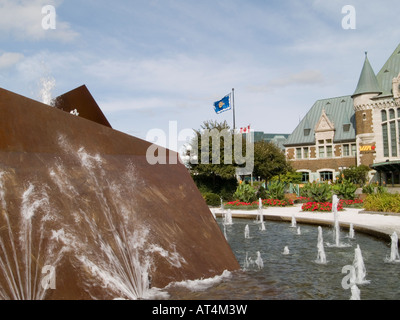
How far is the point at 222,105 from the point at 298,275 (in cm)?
2954

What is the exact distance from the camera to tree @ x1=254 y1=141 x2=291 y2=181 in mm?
36981

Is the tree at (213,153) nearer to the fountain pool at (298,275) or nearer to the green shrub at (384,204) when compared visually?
the green shrub at (384,204)

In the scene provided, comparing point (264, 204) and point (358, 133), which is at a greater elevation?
point (358, 133)

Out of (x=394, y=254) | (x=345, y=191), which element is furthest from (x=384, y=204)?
(x=394, y=254)

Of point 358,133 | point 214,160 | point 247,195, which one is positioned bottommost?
point 247,195

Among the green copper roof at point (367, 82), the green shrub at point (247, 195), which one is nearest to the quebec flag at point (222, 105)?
the green shrub at point (247, 195)

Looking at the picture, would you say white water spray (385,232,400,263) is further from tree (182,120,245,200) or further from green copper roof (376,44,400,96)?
green copper roof (376,44,400,96)

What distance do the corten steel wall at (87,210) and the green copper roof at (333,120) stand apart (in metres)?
47.6

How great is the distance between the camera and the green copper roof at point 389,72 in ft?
146

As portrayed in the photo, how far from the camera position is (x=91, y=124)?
5.90 metres

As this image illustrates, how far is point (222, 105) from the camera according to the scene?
116ft

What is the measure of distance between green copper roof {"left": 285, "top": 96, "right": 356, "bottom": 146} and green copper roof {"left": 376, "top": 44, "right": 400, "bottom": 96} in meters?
6.55

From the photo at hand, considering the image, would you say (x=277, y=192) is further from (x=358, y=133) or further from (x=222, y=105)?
(x=358, y=133)

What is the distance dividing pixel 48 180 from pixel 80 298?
5.56 ft
